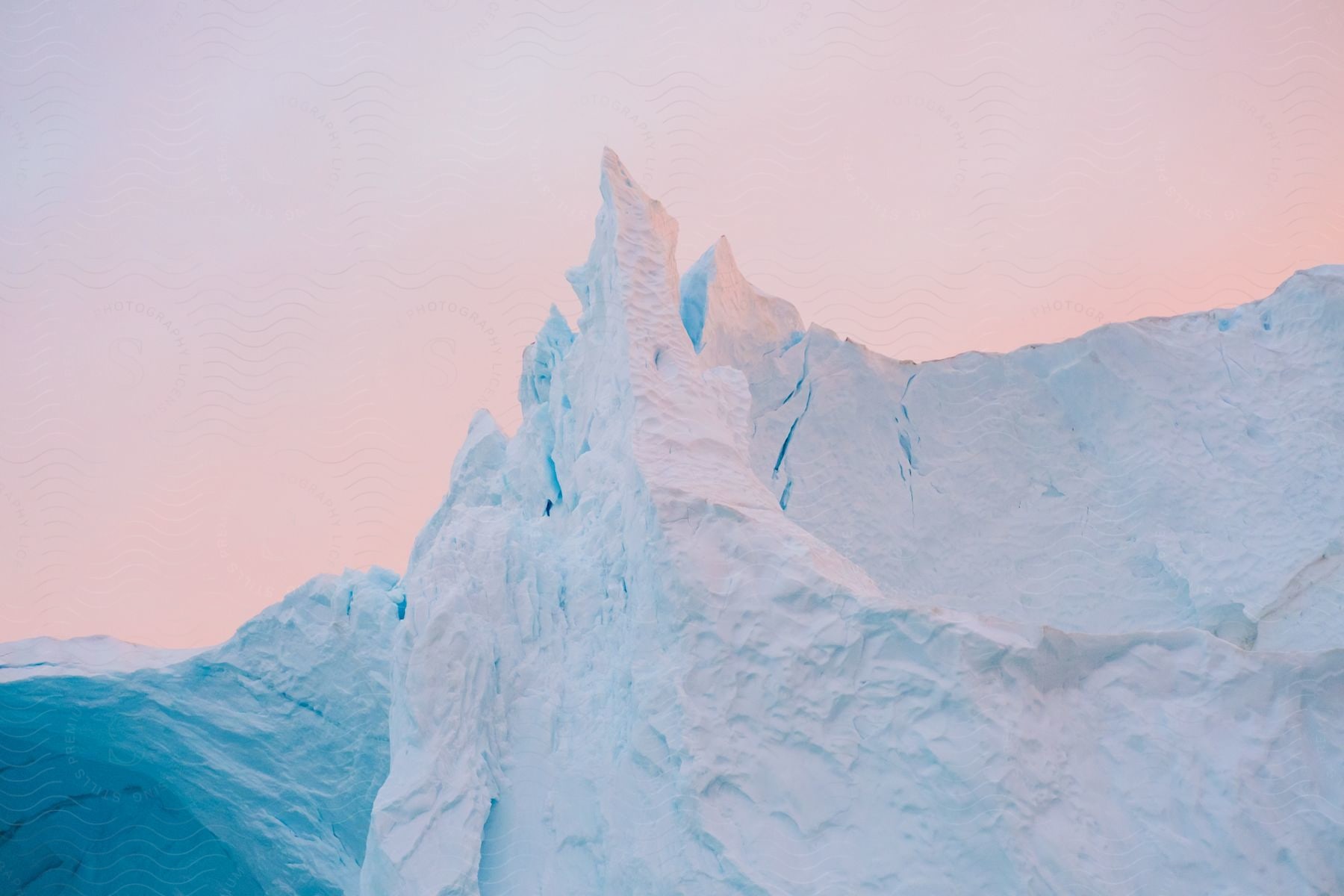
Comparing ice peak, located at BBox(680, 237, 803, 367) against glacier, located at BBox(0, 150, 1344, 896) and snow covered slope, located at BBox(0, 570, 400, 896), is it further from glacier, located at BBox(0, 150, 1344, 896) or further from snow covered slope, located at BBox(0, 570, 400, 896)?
snow covered slope, located at BBox(0, 570, 400, 896)

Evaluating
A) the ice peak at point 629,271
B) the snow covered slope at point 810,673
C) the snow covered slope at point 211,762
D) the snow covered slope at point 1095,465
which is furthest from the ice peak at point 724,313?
the snow covered slope at point 211,762

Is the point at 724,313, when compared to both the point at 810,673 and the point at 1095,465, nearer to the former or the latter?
the point at 1095,465

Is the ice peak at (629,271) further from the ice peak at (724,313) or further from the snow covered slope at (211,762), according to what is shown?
the snow covered slope at (211,762)

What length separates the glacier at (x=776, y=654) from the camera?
16.1ft

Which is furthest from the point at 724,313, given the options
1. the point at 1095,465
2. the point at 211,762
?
the point at 211,762

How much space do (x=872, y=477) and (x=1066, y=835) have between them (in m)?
4.34

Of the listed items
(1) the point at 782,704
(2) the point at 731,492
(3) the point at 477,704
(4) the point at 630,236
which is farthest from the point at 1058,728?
(4) the point at 630,236

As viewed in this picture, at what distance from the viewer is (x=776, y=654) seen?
17.4ft

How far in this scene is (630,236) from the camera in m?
7.37

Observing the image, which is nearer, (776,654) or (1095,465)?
(776,654)

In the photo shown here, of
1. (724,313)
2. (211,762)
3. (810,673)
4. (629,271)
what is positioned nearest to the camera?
(810,673)

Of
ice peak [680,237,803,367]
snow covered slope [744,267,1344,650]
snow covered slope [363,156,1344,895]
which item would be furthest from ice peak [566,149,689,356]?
snow covered slope [744,267,1344,650]

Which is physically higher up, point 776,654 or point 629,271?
point 629,271

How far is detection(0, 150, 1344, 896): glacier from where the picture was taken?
193 inches
